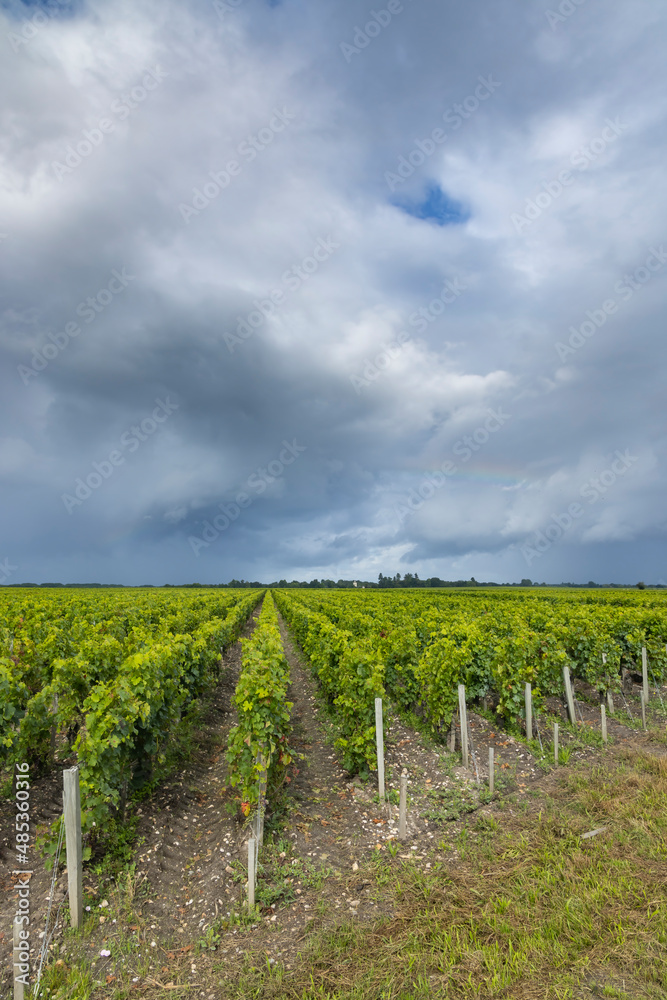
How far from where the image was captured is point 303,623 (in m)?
22.9

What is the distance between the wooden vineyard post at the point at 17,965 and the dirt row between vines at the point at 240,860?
0.34 ft

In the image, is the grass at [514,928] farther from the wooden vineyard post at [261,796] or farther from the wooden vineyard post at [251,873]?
the wooden vineyard post at [261,796]

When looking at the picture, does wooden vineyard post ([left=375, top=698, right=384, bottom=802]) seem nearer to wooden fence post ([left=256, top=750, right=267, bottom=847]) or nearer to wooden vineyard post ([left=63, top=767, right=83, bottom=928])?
wooden fence post ([left=256, top=750, right=267, bottom=847])

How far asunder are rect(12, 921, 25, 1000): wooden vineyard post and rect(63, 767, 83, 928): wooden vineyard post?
1.55 ft

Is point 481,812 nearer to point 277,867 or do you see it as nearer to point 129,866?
point 277,867

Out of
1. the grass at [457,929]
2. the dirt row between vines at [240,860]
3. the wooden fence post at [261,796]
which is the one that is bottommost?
the dirt row between vines at [240,860]

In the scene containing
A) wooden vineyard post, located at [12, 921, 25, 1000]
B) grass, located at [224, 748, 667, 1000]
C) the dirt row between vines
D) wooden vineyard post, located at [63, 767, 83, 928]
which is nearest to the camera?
grass, located at [224, 748, 667, 1000]

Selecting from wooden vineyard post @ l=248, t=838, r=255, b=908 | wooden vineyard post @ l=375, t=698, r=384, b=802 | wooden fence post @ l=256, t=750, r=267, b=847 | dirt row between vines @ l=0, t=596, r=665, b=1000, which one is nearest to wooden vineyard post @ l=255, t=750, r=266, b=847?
wooden fence post @ l=256, t=750, r=267, b=847

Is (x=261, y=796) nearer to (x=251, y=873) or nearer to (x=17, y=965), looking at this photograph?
(x=251, y=873)

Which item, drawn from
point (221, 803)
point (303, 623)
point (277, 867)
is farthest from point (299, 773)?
point (303, 623)

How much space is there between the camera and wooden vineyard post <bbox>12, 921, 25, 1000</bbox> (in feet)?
13.3

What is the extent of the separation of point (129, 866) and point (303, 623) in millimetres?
17173

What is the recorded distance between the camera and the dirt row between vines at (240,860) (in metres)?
4.66

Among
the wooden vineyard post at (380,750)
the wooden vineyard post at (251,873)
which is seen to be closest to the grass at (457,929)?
the wooden vineyard post at (251,873)
